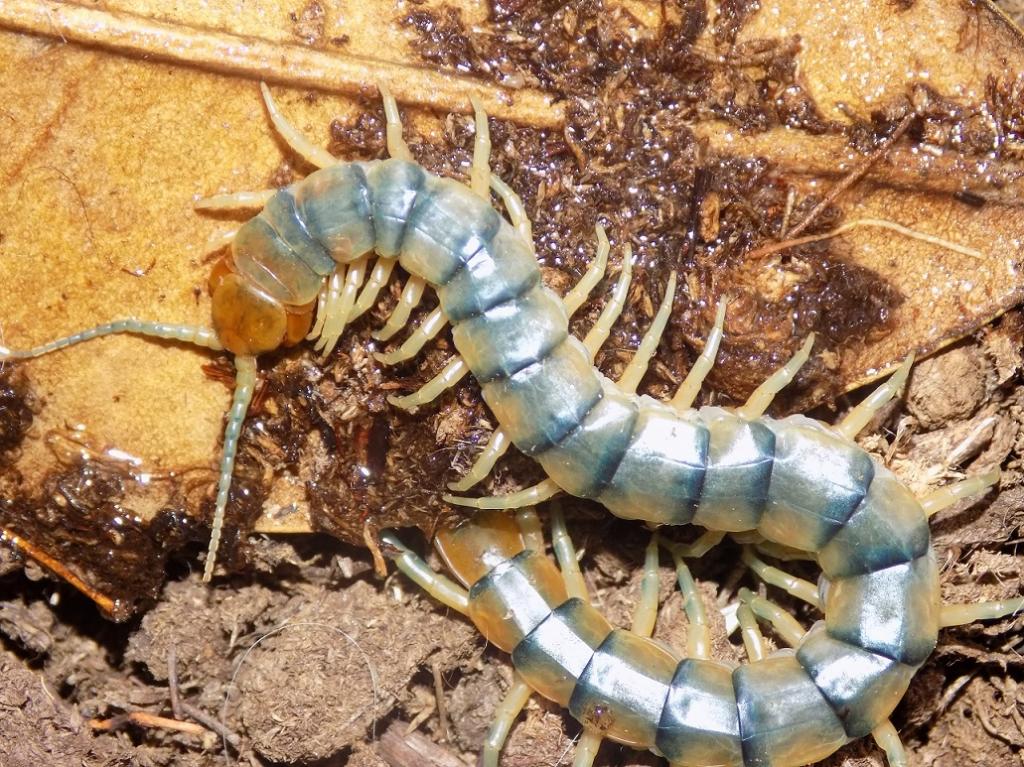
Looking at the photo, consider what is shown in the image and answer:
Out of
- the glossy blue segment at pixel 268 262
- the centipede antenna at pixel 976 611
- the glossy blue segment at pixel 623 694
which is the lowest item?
Result: the glossy blue segment at pixel 623 694

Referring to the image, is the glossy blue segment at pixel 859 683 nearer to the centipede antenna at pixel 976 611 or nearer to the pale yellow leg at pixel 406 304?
the centipede antenna at pixel 976 611

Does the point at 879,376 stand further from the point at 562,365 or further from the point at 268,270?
the point at 268,270

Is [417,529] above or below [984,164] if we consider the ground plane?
below

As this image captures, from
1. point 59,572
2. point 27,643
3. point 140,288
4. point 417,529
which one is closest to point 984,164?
point 417,529

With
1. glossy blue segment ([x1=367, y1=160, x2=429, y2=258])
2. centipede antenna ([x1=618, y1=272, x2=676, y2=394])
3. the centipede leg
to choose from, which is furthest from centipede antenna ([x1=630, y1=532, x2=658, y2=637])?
the centipede leg

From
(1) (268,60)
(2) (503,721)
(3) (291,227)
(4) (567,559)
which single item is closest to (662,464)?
(4) (567,559)

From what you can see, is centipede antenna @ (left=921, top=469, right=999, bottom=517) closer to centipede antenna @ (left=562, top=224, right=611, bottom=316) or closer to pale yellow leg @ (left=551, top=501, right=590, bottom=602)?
pale yellow leg @ (left=551, top=501, right=590, bottom=602)

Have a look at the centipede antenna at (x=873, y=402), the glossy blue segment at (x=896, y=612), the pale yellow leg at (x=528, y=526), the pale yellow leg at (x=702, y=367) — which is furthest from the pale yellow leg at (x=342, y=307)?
the glossy blue segment at (x=896, y=612)
